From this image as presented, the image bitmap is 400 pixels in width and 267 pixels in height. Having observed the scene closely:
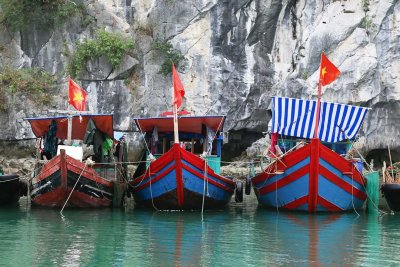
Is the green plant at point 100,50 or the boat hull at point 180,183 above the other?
the green plant at point 100,50

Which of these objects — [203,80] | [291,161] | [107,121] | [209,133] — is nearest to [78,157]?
[107,121]

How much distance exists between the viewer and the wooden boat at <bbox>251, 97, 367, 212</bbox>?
13180 mm

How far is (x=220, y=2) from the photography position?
79.4ft

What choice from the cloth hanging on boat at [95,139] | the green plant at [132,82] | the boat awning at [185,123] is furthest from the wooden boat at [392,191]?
the green plant at [132,82]

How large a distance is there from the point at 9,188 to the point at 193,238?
6373mm

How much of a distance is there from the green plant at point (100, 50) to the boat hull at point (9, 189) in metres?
9.45

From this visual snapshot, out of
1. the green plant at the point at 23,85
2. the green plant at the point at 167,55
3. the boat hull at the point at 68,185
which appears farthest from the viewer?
the green plant at the point at 167,55

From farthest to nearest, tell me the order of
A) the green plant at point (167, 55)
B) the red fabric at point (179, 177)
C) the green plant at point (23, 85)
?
the green plant at point (167, 55) → the green plant at point (23, 85) → the red fabric at point (179, 177)

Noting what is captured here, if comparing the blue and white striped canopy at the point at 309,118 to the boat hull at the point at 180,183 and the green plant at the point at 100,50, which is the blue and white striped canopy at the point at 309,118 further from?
the green plant at the point at 100,50

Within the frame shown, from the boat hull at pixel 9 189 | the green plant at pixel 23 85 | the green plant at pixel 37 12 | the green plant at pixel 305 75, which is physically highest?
the green plant at pixel 37 12

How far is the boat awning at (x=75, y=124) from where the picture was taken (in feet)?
47.0

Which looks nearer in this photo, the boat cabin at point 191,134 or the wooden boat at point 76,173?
the wooden boat at point 76,173

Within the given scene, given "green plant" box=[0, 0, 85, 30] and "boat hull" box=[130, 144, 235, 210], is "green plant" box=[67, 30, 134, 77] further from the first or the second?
"boat hull" box=[130, 144, 235, 210]

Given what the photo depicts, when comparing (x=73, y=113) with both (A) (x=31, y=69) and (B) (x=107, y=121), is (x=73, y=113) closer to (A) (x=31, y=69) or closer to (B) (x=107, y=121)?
(B) (x=107, y=121)
